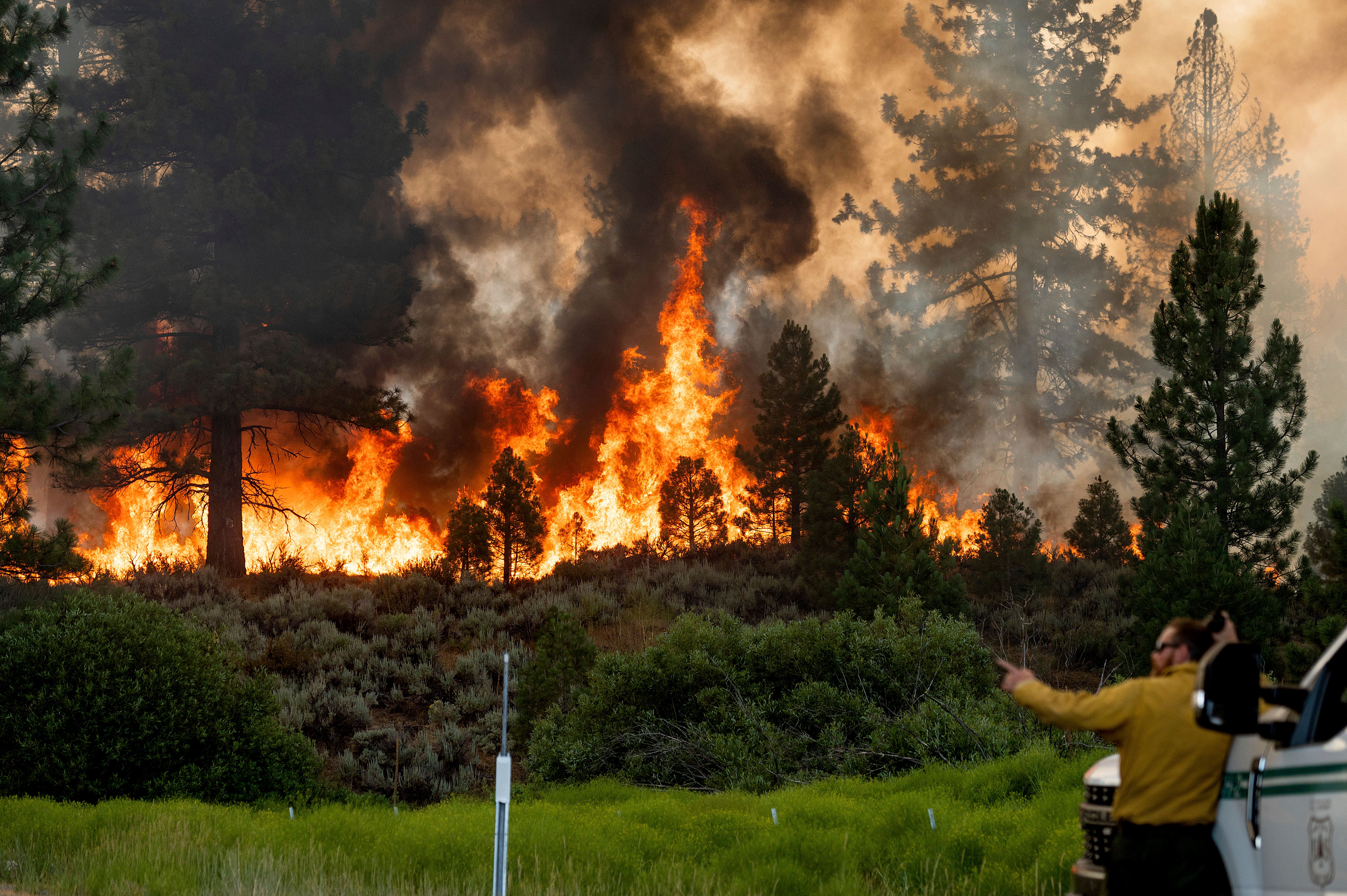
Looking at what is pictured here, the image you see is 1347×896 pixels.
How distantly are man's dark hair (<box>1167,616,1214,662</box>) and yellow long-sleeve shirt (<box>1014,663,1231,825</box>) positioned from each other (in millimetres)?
61

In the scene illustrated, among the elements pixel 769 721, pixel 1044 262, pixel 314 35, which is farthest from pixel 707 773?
pixel 1044 262

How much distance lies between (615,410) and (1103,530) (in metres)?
22.8

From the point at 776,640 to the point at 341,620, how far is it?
46.7ft

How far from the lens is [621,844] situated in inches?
346

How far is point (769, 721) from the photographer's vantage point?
13.8 metres

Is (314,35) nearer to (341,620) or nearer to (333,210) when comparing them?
(333,210)

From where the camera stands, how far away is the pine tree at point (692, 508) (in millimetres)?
35594

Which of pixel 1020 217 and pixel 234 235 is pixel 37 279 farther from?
pixel 1020 217

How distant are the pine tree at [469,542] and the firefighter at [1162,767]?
87.9 ft

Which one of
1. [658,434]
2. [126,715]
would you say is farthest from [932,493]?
[126,715]

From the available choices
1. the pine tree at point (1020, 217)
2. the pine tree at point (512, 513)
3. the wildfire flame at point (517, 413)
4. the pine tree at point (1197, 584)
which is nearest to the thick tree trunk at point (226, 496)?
the pine tree at point (512, 513)

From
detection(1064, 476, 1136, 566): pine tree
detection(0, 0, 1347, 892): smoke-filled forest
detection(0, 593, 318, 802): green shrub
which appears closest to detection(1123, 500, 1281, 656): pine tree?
detection(0, 0, 1347, 892): smoke-filled forest

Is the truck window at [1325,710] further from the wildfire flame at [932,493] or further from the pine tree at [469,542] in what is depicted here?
the wildfire flame at [932,493]

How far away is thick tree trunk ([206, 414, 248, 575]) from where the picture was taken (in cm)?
3092
